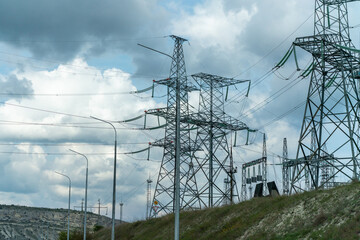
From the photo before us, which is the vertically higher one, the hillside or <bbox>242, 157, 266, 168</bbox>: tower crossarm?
<bbox>242, 157, 266, 168</bbox>: tower crossarm

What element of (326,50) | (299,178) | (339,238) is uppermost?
(326,50)

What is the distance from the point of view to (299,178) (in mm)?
37625

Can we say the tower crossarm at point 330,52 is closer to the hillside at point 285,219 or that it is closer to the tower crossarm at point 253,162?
the hillside at point 285,219

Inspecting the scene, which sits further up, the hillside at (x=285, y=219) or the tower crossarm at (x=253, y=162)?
the tower crossarm at (x=253, y=162)

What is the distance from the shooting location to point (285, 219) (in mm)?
31516

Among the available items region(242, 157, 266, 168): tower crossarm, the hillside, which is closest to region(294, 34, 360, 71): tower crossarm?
the hillside

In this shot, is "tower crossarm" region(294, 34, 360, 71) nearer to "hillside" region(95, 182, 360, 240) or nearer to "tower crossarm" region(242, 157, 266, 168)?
"hillside" region(95, 182, 360, 240)

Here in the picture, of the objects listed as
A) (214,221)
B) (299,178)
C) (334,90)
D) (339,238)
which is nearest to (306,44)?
(334,90)

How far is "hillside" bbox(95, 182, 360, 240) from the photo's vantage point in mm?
25797

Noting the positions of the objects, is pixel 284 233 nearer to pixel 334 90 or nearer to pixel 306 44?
pixel 334 90

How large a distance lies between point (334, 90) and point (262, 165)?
45.4 metres

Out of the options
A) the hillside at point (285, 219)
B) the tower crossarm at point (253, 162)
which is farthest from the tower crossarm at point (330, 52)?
the tower crossarm at point (253, 162)

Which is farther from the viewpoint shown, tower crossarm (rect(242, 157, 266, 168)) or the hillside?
tower crossarm (rect(242, 157, 266, 168))

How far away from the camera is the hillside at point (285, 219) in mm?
25797
